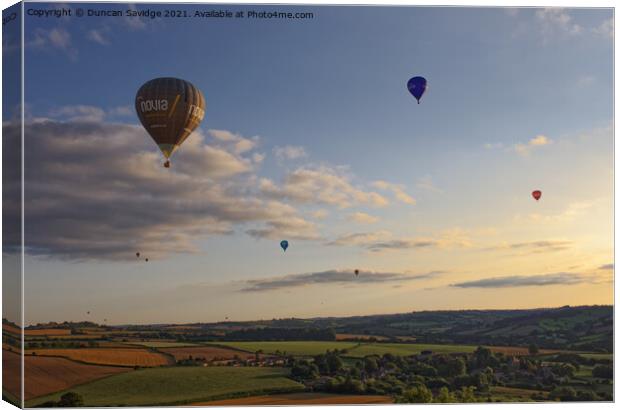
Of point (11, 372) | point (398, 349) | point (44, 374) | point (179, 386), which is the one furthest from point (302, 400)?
point (11, 372)

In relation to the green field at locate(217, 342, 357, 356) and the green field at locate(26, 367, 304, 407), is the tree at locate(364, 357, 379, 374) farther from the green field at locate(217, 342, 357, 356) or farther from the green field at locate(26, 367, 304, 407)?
the green field at locate(26, 367, 304, 407)

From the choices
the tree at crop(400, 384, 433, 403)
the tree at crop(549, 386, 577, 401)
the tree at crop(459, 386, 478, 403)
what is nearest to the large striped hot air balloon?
the tree at crop(400, 384, 433, 403)

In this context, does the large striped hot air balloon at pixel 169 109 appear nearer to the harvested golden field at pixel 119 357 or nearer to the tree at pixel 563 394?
the harvested golden field at pixel 119 357

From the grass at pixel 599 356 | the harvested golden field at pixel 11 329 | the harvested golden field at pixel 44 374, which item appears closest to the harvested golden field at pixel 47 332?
the harvested golden field at pixel 11 329

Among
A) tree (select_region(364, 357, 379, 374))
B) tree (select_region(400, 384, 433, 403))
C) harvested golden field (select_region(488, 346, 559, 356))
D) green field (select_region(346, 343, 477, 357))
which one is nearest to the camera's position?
tree (select_region(400, 384, 433, 403))

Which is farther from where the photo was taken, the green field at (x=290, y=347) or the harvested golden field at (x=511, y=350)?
the harvested golden field at (x=511, y=350)

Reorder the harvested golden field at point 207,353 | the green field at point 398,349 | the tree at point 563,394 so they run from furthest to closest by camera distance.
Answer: the green field at point 398,349 → the tree at point 563,394 → the harvested golden field at point 207,353
